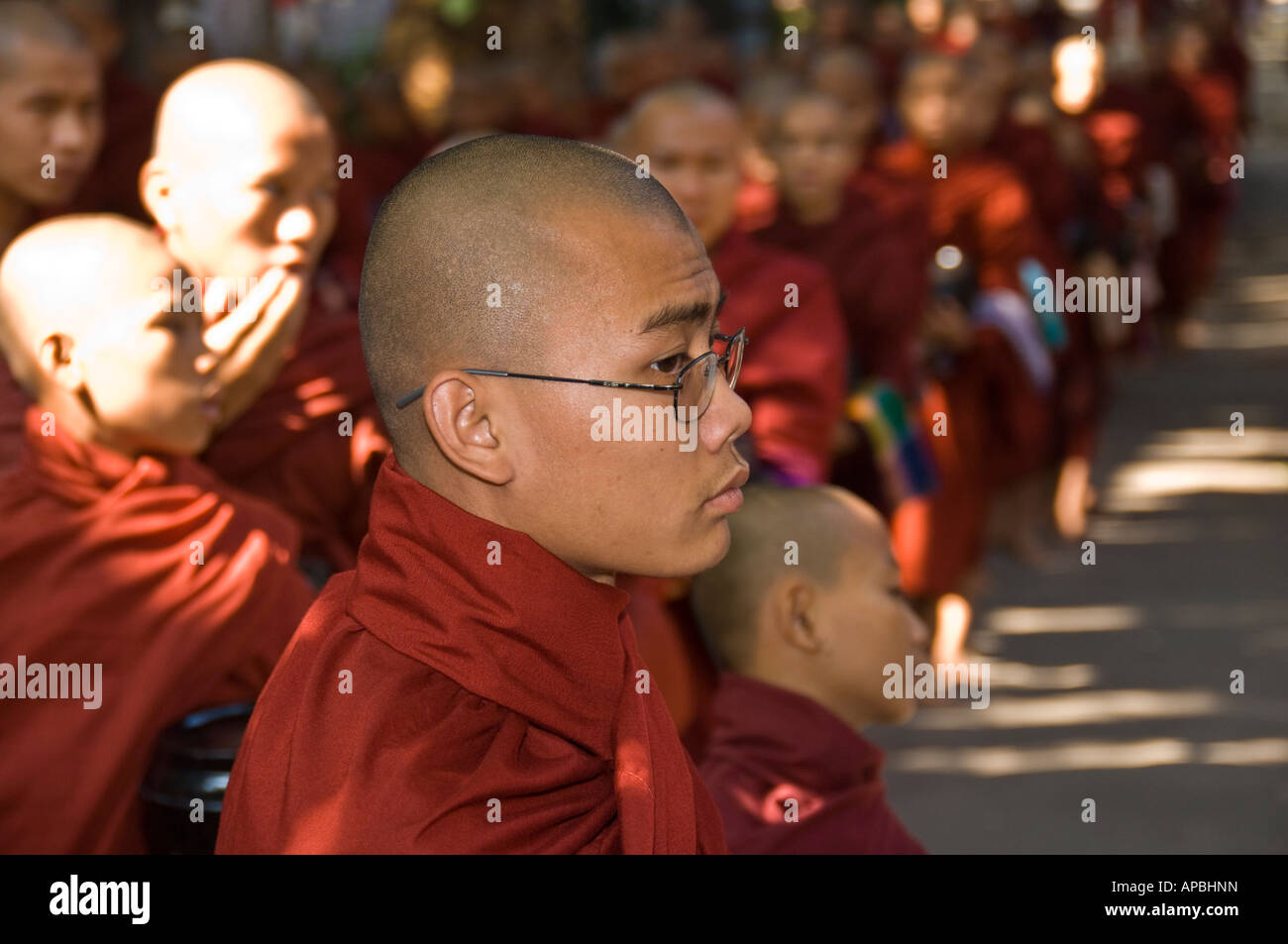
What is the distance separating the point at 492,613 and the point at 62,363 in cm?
102

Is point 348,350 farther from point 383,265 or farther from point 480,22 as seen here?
point 480,22

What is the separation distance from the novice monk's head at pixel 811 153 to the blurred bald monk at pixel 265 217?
240 cm

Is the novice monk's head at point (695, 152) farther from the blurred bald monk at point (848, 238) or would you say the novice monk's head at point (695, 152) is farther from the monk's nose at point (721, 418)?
the monk's nose at point (721, 418)

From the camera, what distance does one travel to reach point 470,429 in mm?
1435

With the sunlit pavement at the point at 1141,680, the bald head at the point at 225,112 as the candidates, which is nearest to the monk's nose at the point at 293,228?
the bald head at the point at 225,112

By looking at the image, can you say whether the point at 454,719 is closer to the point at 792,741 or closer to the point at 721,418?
the point at 721,418

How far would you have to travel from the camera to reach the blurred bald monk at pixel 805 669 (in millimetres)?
2168

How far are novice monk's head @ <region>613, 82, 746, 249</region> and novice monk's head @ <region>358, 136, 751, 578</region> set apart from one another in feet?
7.49

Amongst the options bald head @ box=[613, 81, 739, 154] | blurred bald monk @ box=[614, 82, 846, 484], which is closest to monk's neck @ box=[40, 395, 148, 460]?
blurred bald monk @ box=[614, 82, 846, 484]

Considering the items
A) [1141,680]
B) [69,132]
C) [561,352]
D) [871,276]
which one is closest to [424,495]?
[561,352]

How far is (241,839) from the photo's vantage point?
1411 millimetres

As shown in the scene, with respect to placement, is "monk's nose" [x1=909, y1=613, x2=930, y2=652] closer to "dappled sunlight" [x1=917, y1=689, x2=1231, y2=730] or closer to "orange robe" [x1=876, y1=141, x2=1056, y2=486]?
"dappled sunlight" [x1=917, y1=689, x2=1231, y2=730]

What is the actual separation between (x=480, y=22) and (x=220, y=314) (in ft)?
30.4

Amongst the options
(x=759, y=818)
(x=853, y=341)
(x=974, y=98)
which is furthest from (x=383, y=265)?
(x=974, y=98)
